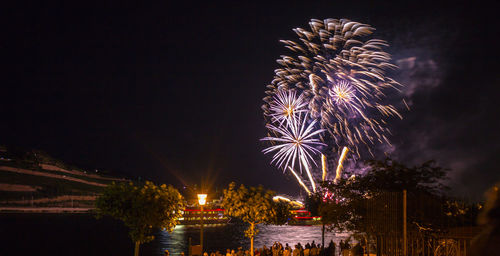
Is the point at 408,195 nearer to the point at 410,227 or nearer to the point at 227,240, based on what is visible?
the point at 410,227

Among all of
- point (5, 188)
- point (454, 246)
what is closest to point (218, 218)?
point (5, 188)

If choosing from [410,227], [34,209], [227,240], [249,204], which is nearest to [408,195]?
[410,227]

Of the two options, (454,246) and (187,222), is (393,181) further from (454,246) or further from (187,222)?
(187,222)

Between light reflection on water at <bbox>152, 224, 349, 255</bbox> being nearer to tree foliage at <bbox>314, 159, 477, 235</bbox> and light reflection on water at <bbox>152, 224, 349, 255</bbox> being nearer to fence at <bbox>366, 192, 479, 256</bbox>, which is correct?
tree foliage at <bbox>314, 159, 477, 235</bbox>

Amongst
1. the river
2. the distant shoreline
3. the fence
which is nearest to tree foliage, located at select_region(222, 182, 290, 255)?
the fence

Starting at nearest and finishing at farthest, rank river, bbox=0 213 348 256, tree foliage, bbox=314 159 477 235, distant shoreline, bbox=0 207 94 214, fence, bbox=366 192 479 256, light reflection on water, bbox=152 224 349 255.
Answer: fence, bbox=366 192 479 256 < tree foliage, bbox=314 159 477 235 < river, bbox=0 213 348 256 < light reflection on water, bbox=152 224 349 255 < distant shoreline, bbox=0 207 94 214

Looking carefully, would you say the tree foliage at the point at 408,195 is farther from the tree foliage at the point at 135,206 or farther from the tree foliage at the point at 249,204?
the tree foliage at the point at 135,206

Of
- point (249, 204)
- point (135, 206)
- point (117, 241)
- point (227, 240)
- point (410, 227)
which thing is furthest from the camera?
point (117, 241)

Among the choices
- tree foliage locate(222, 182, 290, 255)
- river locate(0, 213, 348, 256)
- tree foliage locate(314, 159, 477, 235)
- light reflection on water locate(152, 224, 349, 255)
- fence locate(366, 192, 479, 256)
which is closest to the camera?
fence locate(366, 192, 479, 256)

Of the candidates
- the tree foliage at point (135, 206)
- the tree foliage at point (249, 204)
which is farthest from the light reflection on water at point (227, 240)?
the tree foliage at point (135, 206)

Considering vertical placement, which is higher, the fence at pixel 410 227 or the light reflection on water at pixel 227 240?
the fence at pixel 410 227

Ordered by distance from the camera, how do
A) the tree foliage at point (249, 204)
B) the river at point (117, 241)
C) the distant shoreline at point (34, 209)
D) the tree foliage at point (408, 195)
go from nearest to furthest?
1. the tree foliage at point (408, 195)
2. the tree foliage at point (249, 204)
3. the river at point (117, 241)
4. the distant shoreline at point (34, 209)

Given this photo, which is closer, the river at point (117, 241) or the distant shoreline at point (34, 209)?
the river at point (117, 241)

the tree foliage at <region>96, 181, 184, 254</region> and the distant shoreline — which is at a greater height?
the tree foliage at <region>96, 181, 184, 254</region>
